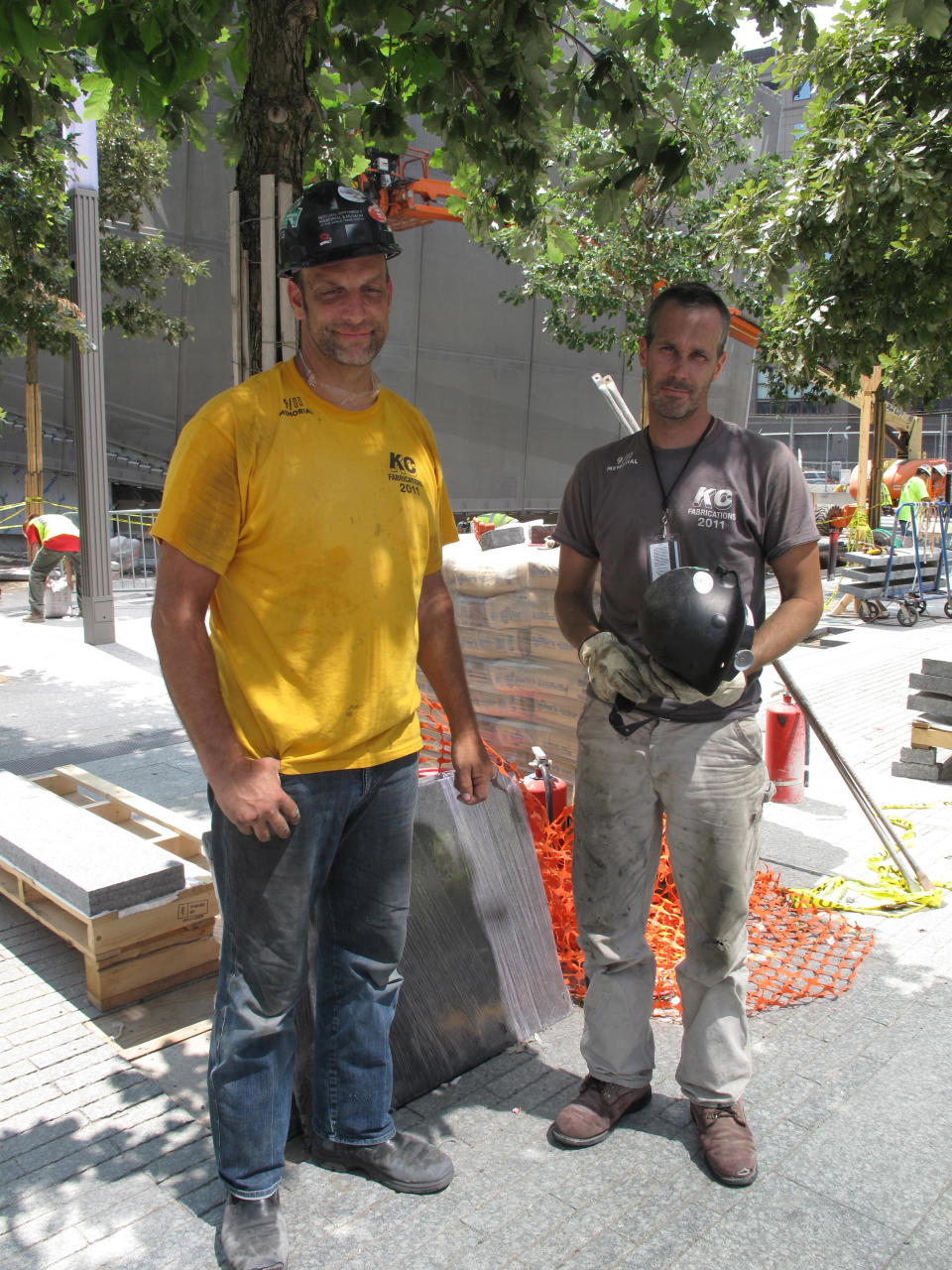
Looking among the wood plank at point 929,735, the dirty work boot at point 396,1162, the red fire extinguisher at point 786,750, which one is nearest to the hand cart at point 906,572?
the wood plank at point 929,735

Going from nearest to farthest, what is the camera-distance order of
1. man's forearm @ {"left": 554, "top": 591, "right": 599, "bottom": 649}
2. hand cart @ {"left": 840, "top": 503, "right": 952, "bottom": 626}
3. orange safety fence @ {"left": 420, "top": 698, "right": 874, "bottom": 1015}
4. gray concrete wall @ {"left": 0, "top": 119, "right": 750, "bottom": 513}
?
man's forearm @ {"left": 554, "top": 591, "right": 599, "bottom": 649}
orange safety fence @ {"left": 420, "top": 698, "right": 874, "bottom": 1015}
hand cart @ {"left": 840, "top": 503, "right": 952, "bottom": 626}
gray concrete wall @ {"left": 0, "top": 119, "right": 750, "bottom": 513}

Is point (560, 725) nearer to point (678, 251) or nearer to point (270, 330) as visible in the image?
point (270, 330)

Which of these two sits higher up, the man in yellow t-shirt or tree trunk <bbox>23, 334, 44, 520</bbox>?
tree trunk <bbox>23, 334, 44, 520</bbox>

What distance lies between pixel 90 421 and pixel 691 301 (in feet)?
29.6

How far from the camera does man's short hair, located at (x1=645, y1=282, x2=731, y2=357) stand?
277 cm

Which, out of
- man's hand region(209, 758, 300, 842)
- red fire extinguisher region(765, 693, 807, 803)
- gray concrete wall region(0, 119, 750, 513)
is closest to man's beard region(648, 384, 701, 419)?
man's hand region(209, 758, 300, 842)

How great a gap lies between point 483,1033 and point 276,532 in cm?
182

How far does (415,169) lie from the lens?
25.1m

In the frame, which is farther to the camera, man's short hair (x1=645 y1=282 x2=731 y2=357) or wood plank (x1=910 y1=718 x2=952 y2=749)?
wood plank (x1=910 y1=718 x2=952 y2=749)

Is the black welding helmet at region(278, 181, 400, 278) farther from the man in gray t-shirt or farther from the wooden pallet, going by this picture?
the wooden pallet

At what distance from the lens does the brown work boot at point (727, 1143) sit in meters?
2.70

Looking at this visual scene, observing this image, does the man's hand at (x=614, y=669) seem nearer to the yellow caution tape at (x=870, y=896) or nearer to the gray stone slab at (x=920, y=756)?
the yellow caution tape at (x=870, y=896)

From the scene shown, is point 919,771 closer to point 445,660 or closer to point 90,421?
point 445,660

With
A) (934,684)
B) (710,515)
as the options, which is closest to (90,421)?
(934,684)
